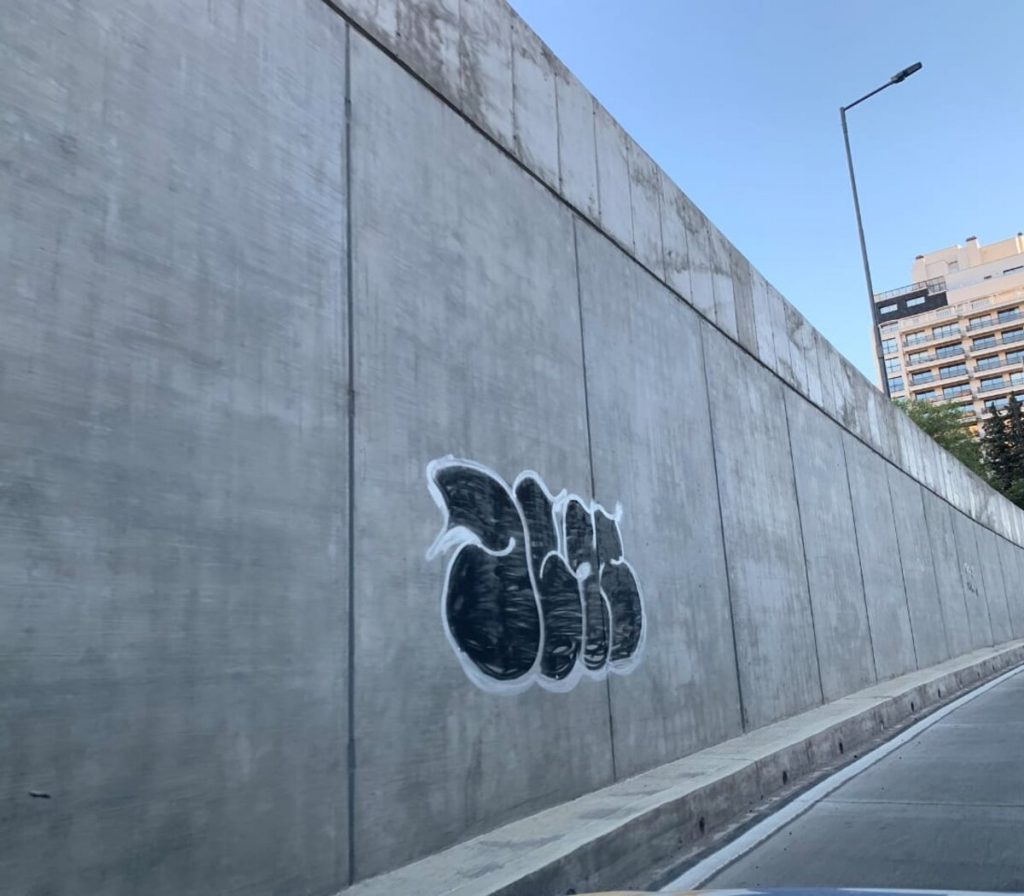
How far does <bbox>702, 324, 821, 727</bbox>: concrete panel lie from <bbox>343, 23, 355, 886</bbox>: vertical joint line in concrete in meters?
6.05

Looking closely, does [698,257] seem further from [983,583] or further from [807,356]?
[983,583]

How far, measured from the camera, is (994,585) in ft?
97.8

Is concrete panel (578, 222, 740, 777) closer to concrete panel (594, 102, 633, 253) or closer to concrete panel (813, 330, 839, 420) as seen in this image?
concrete panel (594, 102, 633, 253)

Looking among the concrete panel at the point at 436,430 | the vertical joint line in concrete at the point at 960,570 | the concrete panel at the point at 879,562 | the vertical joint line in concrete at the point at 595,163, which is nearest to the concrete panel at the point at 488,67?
the concrete panel at the point at 436,430

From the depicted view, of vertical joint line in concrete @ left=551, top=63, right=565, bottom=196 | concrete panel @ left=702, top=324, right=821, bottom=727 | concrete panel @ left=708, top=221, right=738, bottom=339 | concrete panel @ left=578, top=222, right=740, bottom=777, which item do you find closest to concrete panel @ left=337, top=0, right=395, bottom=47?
vertical joint line in concrete @ left=551, top=63, right=565, bottom=196

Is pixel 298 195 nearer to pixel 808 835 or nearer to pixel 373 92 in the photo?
pixel 373 92

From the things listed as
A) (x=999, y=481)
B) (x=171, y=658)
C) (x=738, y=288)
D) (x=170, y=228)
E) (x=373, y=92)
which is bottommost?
(x=171, y=658)

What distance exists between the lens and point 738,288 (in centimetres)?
1232

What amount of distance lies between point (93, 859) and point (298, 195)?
3303 millimetres

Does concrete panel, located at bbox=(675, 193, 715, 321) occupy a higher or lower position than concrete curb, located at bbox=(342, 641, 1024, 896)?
A: higher

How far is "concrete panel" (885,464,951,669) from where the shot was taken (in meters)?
18.8

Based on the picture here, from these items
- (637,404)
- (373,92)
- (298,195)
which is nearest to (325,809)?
(298,195)

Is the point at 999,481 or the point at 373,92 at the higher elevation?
the point at 999,481

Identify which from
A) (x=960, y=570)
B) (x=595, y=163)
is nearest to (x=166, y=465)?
(x=595, y=163)
